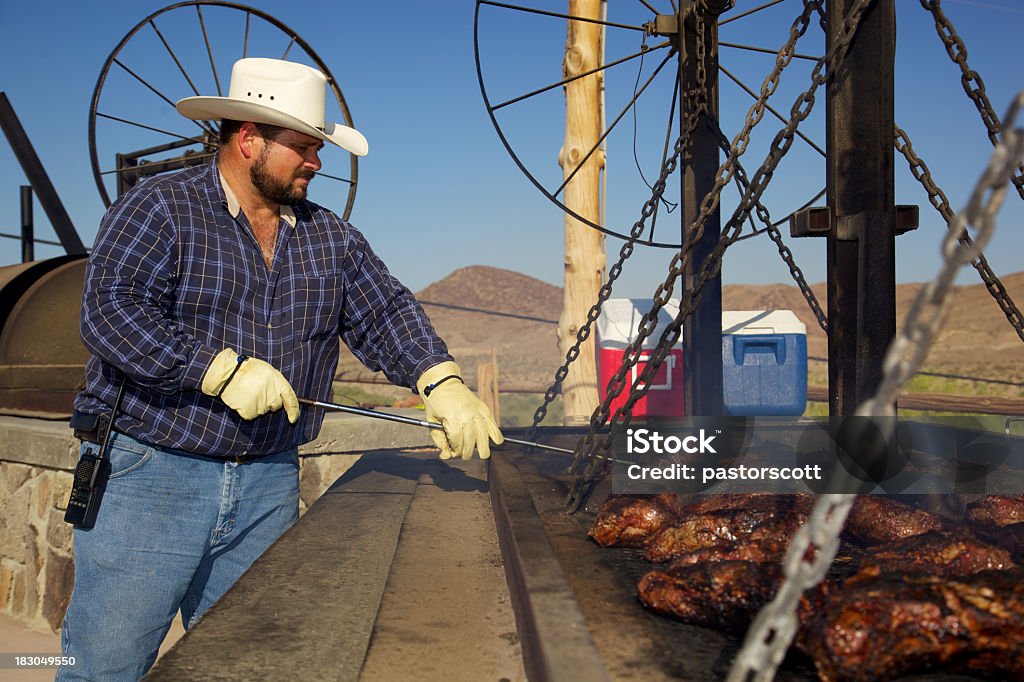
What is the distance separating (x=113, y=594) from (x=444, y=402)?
1.41m

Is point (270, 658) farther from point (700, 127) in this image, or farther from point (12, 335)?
point (12, 335)

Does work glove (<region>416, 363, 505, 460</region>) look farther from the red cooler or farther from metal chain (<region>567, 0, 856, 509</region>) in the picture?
the red cooler

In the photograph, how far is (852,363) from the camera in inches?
130

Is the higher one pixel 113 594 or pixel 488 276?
pixel 488 276

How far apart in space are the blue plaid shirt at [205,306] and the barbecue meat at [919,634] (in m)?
2.20

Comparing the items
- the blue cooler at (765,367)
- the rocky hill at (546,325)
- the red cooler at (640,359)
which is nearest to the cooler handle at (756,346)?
the blue cooler at (765,367)

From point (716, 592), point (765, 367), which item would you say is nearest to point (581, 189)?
point (765, 367)

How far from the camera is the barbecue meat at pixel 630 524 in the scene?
2.83m

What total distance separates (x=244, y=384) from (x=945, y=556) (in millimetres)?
2295

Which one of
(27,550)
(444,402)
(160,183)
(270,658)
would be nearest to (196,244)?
(160,183)

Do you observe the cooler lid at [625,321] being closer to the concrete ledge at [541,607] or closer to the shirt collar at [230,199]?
the concrete ledge at [541,607]

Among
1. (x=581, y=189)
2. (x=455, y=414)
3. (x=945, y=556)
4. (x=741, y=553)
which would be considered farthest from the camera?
(x=581, y=189)

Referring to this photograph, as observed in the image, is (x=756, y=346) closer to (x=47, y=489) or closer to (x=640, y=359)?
(x=640, y=359)

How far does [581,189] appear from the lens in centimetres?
712
